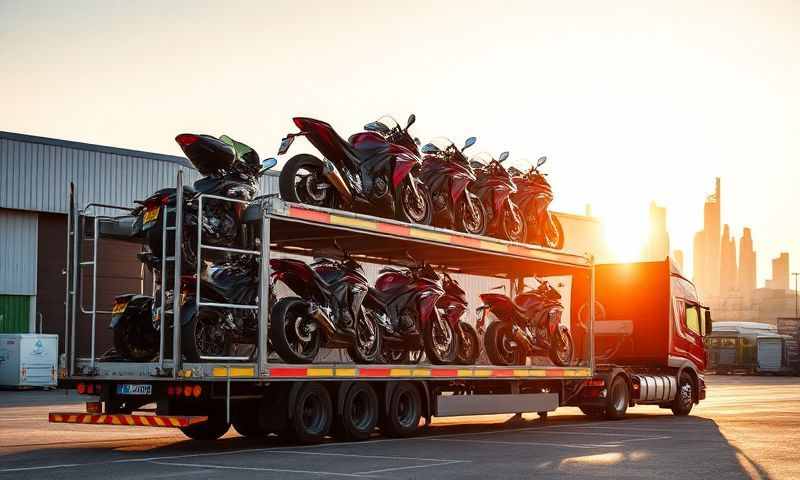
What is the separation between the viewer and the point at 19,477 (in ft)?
36.3

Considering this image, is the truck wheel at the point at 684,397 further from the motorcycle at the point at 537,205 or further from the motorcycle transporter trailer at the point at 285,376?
the motorcycle transporter trailer at the point at 285,376

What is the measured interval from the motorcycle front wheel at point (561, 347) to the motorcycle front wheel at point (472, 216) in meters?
2.99

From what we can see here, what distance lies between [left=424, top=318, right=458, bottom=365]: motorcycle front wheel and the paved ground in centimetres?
116

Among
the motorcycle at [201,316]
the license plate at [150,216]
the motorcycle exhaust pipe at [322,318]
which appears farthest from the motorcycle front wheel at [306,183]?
the license plate at [150,216]

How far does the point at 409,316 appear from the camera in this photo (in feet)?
54.9

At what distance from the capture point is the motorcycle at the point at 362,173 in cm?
1531

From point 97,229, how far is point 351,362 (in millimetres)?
3782

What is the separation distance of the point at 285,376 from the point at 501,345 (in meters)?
5.93

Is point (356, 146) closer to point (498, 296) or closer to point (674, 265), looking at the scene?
point (498, 296)

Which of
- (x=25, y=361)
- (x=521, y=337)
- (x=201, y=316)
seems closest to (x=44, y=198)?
(x=25, y=361)

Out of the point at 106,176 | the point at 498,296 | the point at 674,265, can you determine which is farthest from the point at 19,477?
the point at 106,176

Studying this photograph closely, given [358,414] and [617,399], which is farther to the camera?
[617,399]

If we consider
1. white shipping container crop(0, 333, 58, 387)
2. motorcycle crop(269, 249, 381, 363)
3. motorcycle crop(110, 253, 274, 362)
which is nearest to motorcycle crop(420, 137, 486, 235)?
motorcycle crop(269, 249, 381, 363)

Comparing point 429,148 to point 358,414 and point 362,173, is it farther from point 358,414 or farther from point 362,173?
point 358,414
